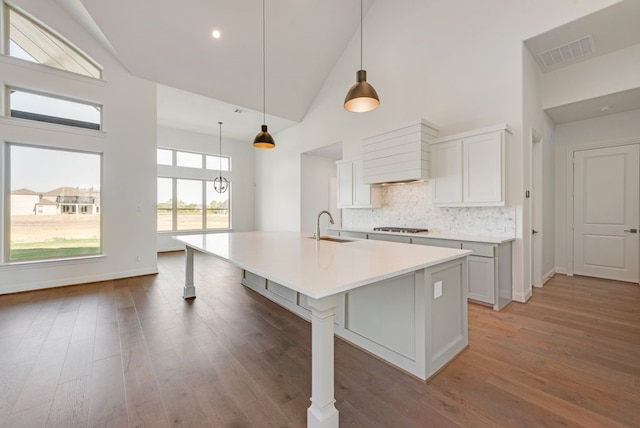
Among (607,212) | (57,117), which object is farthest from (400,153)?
(57,117)

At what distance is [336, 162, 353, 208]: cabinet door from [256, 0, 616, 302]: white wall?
0.36 metres

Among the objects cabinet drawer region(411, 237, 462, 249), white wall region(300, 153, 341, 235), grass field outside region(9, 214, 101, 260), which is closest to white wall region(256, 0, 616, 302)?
cabinet drawer region(411, 237, 462, 249)

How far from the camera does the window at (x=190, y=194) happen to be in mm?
7789

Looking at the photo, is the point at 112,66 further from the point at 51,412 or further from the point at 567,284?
the point at 567,284

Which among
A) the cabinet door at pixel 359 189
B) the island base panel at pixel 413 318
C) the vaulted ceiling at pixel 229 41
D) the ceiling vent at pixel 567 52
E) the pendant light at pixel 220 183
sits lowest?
the island base panel at pixel 413 318

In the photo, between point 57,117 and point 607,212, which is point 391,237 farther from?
point 57,117

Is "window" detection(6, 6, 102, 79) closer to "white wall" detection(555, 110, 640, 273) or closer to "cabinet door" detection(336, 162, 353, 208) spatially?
"cabinet door" detection(336, 162, 353, 208)

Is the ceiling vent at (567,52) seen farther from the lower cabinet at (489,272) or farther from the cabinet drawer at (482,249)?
the cabinet drawer at (482,249)

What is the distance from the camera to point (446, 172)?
12.3 feet

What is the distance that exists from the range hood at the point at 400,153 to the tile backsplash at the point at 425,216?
0.56 metres

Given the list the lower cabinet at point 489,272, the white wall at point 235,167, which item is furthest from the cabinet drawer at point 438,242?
the white wall at point 235,167

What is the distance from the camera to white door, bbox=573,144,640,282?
13.1ft

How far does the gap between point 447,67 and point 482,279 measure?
125 inches

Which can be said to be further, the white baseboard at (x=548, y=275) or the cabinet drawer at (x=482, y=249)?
the white baseboard at (x=548, y=275)
